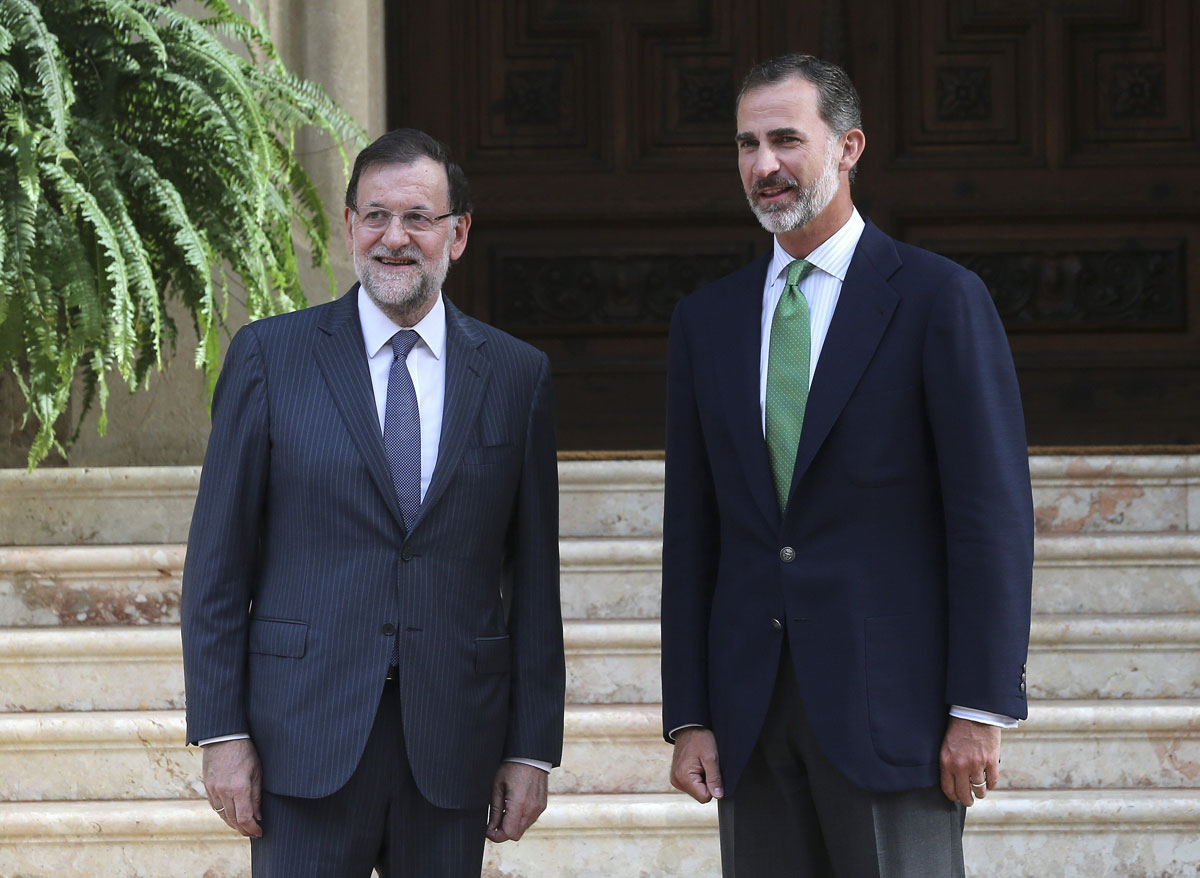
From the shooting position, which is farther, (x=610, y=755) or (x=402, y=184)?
(x=610, y=755)

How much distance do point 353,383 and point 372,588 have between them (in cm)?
28

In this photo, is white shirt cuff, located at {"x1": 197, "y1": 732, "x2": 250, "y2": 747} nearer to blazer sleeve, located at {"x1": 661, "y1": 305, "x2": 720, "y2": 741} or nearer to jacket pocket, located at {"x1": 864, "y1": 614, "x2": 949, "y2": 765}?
blazer sleeve, located at {"x1": 661, "y1": 305, "x2": 720, "y2": 741}

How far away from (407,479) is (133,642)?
161 cm

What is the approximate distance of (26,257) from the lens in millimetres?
3006

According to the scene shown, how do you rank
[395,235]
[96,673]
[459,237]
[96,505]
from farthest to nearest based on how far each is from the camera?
1. [96,505]
2. [96,673]
3. [459,237]
4. [395,235]

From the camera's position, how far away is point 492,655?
1.99m

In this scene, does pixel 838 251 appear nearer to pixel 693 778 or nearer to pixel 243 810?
pixel 693 778

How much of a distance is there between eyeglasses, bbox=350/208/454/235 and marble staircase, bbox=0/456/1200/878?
1.48 metres

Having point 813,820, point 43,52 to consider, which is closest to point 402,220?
point 813,820

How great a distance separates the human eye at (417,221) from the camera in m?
1.98

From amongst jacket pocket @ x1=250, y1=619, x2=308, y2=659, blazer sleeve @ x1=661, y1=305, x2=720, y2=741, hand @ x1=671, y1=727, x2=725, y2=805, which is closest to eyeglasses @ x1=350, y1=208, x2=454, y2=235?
blazer sleeve @ x1=661, y1=305, x2=720, y2=741

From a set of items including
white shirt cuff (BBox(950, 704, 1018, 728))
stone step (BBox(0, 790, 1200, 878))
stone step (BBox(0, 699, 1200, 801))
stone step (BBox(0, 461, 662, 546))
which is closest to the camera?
white shirt cuff (BBox(950, 704, 1018, 728))

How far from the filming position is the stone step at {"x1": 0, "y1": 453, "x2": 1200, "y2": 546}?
3748 mm

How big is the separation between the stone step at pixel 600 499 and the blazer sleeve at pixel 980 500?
198 centimetres
